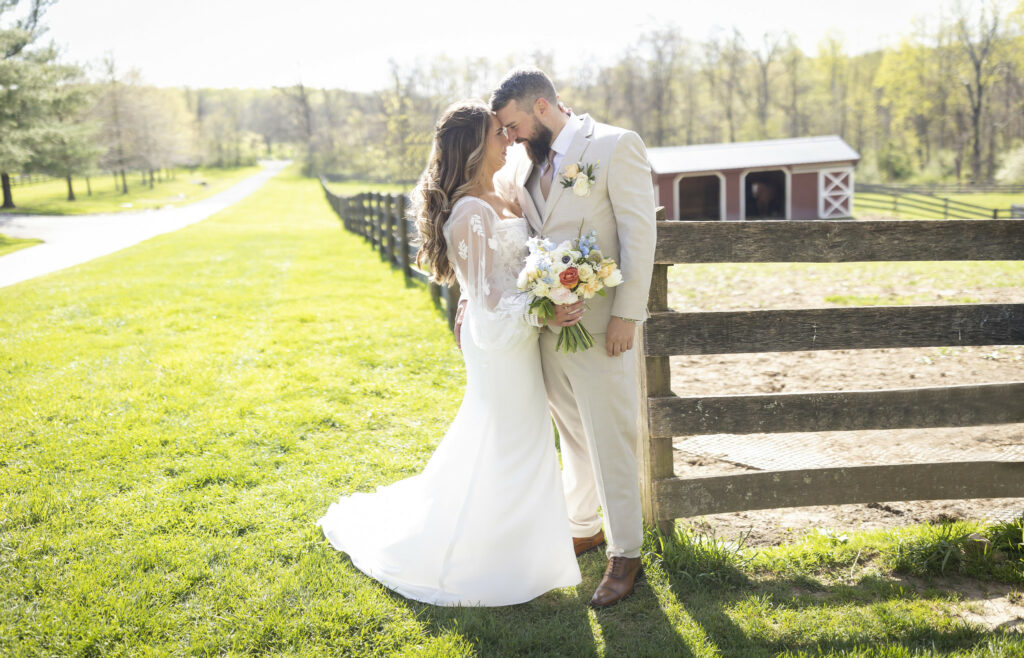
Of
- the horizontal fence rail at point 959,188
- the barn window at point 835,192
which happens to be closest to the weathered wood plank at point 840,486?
the barn window at point 835,192

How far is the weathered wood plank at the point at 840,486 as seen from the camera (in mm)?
3531

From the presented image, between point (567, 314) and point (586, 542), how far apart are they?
140 cm

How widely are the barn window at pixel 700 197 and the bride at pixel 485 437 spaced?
29.2 meters

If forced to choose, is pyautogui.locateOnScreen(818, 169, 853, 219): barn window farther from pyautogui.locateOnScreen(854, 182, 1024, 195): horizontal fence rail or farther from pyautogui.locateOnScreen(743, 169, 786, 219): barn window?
pyautogui.locateOnScreen(854, 182, 1024, 195): horizontal fence rail

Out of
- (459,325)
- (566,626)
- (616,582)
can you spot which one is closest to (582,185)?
(459,325)

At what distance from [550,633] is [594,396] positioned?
3.52 ft

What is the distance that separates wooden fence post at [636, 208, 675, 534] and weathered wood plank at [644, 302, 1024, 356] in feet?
0.25

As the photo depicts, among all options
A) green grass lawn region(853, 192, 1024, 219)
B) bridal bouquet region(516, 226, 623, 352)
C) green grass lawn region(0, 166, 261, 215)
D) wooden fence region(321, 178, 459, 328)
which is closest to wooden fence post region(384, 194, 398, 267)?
wooden fence region(321, 178, 459, 328)

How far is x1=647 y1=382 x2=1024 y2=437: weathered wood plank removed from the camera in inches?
136

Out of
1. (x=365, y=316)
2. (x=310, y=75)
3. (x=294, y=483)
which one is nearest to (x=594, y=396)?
(x=294, y=483)

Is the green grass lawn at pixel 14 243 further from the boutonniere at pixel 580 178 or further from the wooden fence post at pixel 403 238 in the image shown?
the boutonniere at pixel 580 178

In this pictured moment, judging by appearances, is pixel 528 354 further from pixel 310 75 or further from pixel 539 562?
pixel 310 75

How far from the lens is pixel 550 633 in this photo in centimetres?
309

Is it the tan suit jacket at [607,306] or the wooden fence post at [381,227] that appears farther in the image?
the wooden fence post at [381,227]
